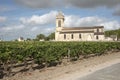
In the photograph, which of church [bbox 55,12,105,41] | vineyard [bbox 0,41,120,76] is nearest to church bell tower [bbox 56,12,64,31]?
church [bbox 55,12,105,41]

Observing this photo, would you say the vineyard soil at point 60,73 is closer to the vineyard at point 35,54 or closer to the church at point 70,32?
the vineyard at point 35,54

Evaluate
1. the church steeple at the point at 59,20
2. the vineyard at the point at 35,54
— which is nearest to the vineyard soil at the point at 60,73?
the vineyard at the point at 35,54

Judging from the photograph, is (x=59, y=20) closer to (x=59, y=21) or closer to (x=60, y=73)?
(x=59, y=21)

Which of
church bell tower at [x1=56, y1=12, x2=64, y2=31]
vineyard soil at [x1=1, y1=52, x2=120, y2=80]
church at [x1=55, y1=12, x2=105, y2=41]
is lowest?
vineyard soil at [x1=1, y1=52, x2=120, y2=80]

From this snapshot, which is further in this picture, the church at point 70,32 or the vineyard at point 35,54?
the church at point 70,32

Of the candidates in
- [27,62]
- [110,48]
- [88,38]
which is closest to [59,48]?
[27,62]

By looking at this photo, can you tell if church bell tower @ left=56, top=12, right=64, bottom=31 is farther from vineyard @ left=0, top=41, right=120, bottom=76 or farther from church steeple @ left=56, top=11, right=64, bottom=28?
vineyard @ left=0, top=41, right=120, bottom=76

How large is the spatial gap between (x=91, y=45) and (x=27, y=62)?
597 inches

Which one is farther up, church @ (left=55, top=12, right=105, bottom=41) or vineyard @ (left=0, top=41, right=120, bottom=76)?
church @ (left=55, top=12, right=105, bottom=41)

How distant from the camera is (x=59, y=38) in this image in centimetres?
10175

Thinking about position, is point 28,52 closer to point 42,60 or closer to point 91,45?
point 42,60

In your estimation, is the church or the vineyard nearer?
the vineyard

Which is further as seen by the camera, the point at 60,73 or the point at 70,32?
the point at 70,32

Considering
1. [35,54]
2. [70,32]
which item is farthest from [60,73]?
[70,32]
